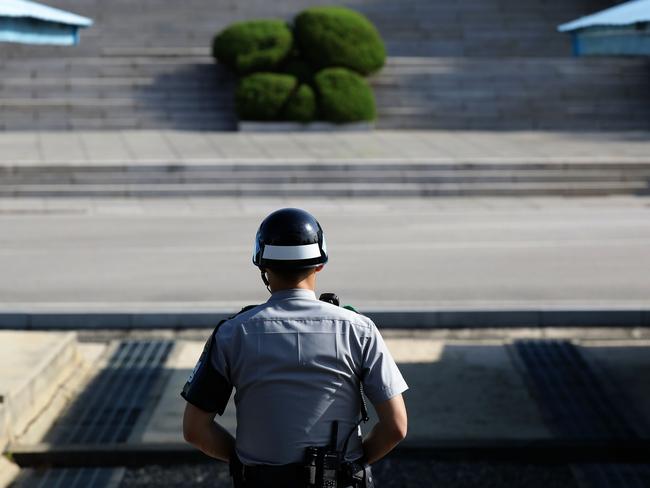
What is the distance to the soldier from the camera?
3.12m

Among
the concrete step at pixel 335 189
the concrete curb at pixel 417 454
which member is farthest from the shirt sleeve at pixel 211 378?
the concrete step at pixel 335 189

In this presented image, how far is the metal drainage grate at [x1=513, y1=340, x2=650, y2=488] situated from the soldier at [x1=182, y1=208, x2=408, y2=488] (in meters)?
3.29

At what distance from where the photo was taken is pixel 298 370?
312 cm

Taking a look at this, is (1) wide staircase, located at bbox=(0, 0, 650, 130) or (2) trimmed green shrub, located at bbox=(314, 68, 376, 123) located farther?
(1) wide staircase, located at bbox=(0, 0, 650, 130)

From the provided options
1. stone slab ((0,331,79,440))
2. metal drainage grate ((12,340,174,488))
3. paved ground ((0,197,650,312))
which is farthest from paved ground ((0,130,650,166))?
stone slab ((0,331,79,440))

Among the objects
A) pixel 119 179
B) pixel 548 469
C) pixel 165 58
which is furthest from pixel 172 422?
pixel 165 58

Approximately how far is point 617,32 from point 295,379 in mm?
5983

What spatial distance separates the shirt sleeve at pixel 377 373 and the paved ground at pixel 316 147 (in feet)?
50.2

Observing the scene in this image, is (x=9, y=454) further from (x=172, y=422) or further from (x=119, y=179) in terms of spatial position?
(x=119, y=179)

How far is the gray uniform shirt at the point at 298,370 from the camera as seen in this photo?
3.12 m

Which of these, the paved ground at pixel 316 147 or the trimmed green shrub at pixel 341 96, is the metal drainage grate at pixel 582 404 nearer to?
the paved ground at pixel 316 147

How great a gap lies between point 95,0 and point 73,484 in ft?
82.4

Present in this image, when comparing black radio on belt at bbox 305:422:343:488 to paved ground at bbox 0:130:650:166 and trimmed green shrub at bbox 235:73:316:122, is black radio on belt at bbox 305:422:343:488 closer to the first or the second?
paved ground at bbox 0:130:650:166

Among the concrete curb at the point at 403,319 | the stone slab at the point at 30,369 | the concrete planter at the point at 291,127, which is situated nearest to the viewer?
the stone slab at the point at 30,369
